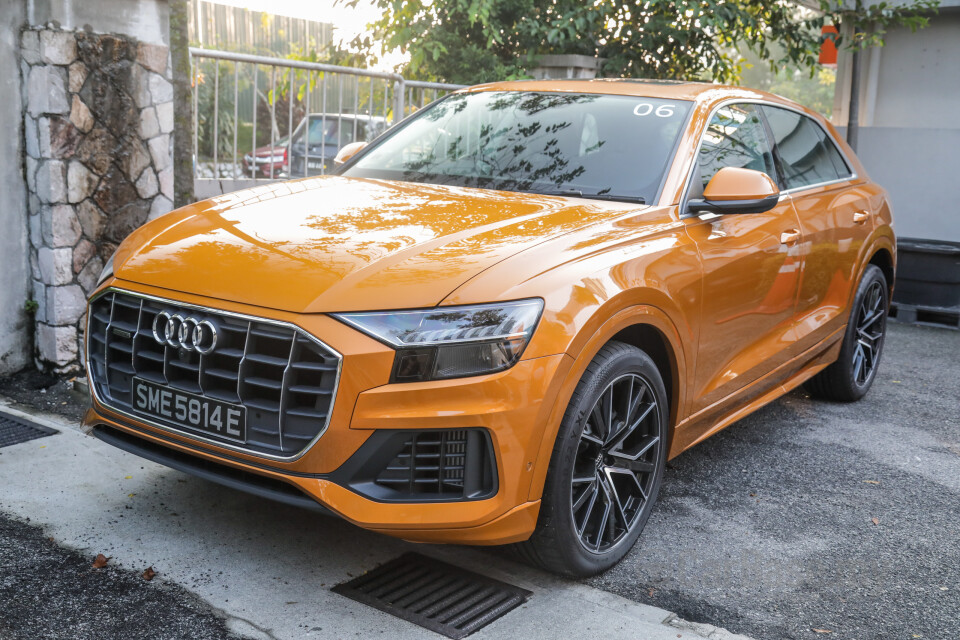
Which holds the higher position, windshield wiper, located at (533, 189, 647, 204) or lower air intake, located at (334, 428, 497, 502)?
windshield wiper, located at (533, 189, 647, 204)

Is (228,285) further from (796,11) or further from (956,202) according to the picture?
(796,11)

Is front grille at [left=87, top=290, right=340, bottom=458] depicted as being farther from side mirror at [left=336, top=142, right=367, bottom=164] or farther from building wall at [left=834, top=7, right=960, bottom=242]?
building wall at [left=834, top=7, right=960, bottom=242]

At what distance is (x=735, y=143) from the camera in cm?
429

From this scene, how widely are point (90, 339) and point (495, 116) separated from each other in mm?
2032

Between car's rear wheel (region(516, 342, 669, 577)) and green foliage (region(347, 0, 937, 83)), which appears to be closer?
car's rear wheel (region(516, 342, 669, 577))

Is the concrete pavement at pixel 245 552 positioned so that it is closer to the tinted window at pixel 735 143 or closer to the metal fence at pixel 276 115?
the tinted window at pixel 735 143

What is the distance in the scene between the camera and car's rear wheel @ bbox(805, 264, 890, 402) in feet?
18.0

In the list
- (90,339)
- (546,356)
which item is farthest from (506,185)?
(90,339)

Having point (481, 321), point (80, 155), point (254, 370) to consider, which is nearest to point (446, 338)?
point (481, 321)

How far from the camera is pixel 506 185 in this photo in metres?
3.93

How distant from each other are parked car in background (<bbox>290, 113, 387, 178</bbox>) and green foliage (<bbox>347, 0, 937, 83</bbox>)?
2470 mm

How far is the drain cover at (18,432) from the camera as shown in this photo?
13.9 ft

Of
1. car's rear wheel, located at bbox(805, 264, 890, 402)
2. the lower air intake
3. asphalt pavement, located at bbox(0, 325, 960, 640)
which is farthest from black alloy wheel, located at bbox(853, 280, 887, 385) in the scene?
the lower air intake

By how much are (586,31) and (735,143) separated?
6.21 metres
